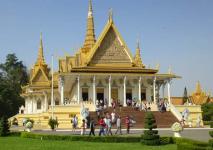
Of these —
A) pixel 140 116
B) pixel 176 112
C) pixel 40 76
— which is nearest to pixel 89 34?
pixel 40 76

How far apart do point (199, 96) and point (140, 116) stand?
3750 cm

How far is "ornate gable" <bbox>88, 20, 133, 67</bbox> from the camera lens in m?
49.2

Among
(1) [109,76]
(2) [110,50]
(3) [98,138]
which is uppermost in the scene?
(2) [110,50]

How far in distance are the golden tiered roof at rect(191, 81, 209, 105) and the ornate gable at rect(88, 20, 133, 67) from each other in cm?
2833

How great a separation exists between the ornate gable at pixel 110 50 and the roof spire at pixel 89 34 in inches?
194

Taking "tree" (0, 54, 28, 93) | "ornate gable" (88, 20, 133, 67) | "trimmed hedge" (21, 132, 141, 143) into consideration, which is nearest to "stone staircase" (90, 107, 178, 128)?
"ornate gable" (88, 20, 133, 67)

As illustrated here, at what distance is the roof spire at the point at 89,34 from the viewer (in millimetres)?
54956

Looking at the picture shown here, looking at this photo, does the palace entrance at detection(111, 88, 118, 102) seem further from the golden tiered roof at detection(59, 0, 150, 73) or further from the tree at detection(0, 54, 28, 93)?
the tree at detection(0, 54, 28, 93)

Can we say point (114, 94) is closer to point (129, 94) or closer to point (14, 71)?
point (129, 94)

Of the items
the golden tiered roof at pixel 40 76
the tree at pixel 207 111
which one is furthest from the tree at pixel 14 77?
the tree at pixel 207 111

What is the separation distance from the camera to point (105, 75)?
45.6 meters

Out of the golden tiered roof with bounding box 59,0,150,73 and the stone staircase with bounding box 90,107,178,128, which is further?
the golden tiered roof with bounding box 59,0,150,73

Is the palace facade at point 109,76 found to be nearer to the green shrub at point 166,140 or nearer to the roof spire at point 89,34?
the roof spire at point 89,34

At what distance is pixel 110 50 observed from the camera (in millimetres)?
50062
